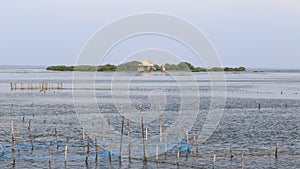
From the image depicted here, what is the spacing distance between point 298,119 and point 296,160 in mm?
15098

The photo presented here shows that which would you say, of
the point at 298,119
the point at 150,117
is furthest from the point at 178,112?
the point at 298,119

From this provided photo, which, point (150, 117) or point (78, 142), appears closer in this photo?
point (78, 142)

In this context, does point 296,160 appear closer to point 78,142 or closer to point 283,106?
point 78,142

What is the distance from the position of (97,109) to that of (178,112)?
662 cm

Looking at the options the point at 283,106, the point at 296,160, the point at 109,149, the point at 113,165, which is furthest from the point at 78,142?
the point at 283,106

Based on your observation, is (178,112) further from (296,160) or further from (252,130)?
(296,160)

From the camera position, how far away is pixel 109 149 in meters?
21.3

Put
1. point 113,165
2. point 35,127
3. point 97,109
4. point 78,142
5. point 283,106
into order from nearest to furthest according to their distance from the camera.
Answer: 1. point 113,165
2. point 78,142
3. point 35,127
4. point 97,109
5. point 283,106

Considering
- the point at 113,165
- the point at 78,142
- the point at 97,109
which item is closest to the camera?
the point at 113,165

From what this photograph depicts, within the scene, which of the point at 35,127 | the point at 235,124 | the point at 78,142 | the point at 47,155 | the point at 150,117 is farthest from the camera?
the point at 150,117

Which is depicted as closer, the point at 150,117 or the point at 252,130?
the point at 252,130

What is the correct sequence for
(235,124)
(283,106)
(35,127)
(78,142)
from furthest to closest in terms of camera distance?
(283,106) → (235,124) → (35,127) → (78,142)

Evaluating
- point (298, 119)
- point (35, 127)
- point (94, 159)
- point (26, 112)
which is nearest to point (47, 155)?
point (94, 159)

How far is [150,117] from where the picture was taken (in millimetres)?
33906
